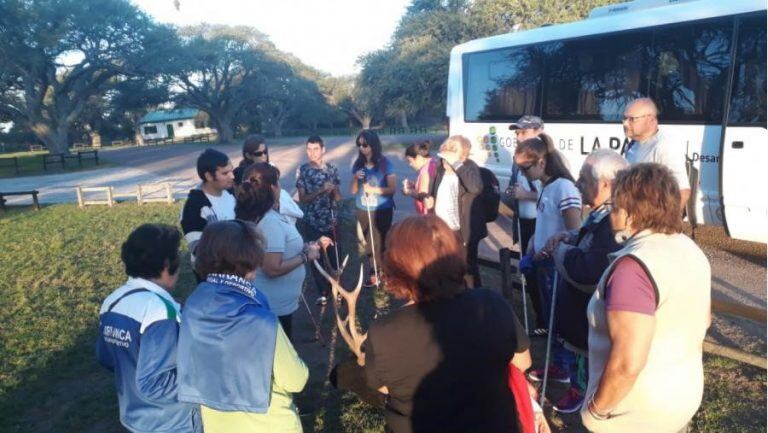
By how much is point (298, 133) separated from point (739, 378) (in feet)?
206

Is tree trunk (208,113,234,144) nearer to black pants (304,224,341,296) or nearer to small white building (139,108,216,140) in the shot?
small white building (139,108,216,140)

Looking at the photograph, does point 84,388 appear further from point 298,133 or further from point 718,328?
point 298,133

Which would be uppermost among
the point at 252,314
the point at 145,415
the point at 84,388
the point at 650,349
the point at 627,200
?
the point at 627,200

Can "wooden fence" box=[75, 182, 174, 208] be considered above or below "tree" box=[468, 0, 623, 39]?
below

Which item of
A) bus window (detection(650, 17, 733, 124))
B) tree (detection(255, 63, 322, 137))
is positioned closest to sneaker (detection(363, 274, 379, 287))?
bus window (detection(650, 17, 733, 124))

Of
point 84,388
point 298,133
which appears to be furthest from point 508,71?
point 298,133

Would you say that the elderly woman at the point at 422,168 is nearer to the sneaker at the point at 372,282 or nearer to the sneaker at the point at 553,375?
the sneaker at the point at 372,282

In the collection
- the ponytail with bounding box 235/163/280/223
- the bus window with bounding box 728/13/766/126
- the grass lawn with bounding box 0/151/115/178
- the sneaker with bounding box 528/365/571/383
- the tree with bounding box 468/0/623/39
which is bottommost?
the grass lawn with bounding box 0/151/115/178

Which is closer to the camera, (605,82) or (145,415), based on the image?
(145,415)

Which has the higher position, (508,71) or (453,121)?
(508,71)

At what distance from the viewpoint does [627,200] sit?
1978 mm

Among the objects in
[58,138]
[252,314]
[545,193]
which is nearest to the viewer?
[252,314]

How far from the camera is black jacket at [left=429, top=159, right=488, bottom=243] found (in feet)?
15.4

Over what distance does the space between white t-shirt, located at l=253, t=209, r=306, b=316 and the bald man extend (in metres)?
2.68
